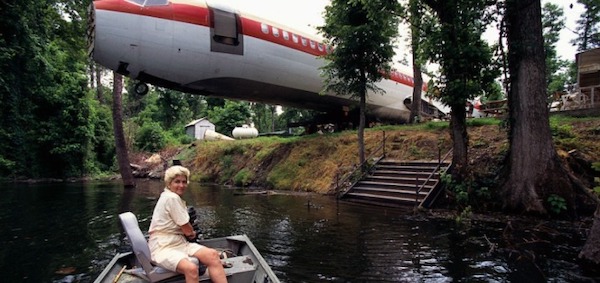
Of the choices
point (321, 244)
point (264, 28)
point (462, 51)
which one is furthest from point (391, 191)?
point (264, 28)

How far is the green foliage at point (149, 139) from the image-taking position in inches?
1337

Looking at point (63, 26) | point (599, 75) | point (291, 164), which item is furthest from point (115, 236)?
point (599, 75)

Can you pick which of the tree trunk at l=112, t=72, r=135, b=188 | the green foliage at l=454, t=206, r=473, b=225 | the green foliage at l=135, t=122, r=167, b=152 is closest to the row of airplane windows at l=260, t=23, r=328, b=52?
the tree trunk at l=112, t=72, r=135, b=188

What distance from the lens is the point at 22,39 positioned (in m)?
20.1

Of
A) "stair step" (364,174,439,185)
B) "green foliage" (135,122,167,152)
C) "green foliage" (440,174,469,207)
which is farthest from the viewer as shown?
"green foliage" (135,122,167,152)

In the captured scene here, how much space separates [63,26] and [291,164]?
47.6ft

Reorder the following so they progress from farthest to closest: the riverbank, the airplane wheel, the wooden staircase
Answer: the airplane wheel → the wooden staircase → the riverbank

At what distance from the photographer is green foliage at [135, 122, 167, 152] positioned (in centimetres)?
3397

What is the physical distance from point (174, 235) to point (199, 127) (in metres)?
39.1

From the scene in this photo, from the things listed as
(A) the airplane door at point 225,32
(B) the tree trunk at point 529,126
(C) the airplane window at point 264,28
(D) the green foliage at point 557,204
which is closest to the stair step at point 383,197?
(B) the tree trunk at point 529,126

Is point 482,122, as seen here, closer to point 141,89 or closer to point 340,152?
point 340,152

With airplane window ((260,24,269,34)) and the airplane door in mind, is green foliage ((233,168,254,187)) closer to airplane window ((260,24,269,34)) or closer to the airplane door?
the airplane door

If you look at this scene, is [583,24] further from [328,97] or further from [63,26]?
[63,26]

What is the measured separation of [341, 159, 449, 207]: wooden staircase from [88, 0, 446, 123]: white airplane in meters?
6.41
